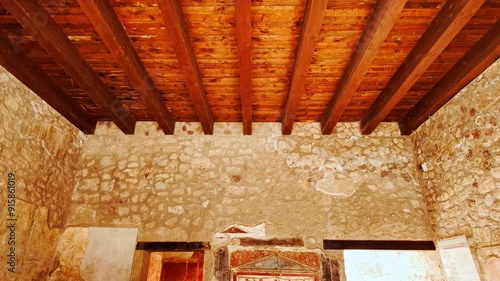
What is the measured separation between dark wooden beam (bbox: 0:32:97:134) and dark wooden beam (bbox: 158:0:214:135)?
1.34m

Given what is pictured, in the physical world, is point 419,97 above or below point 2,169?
above

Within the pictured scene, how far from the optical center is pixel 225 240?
3004mm

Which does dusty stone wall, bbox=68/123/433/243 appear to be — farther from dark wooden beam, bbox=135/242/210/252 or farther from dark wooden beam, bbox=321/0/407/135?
dark wooden beam, bbox=321/0/407/135

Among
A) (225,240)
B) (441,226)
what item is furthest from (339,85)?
(225,240)

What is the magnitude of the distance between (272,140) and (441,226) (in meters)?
1.96

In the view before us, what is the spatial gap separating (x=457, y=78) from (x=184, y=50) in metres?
2.36

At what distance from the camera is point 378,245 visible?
295 centimetres

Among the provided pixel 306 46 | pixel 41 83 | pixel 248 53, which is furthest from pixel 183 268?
pixel 306 46

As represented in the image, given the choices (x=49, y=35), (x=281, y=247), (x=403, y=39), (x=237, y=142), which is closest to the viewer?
(x=49, y=35)

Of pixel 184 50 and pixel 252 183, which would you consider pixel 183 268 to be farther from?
pixel 184 50

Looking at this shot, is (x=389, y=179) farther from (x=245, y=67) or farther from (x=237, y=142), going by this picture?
(x=245, y=67)

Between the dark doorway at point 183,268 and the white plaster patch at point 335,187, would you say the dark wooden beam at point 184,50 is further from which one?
the dark doorway at point 183,268

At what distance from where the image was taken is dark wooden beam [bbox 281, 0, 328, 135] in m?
1.83

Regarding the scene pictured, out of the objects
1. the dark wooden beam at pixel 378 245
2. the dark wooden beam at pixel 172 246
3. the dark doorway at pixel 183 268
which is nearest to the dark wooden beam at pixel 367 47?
the dark wooden beam at pixel 378 245
